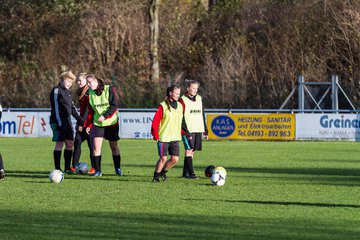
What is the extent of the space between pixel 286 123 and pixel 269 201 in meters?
21.7

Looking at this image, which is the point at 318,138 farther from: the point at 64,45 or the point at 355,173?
the point at 64,45

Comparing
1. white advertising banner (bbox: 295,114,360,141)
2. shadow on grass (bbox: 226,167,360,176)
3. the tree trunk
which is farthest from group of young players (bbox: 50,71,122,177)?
the tree trunk

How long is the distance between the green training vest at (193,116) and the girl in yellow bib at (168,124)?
37.0 inches

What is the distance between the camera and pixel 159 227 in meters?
11.8

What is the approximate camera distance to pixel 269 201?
14664 mm

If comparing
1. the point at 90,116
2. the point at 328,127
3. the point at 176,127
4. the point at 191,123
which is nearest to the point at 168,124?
the point at 176,127

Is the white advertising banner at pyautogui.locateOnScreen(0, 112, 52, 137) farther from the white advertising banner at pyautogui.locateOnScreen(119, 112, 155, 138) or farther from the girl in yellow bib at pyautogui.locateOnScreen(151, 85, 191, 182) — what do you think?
the girl in yellow bib at pyautogui.locateOnScreen(151, 85, 191, 182)

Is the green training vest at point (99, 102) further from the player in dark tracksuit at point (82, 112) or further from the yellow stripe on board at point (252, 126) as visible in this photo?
the yellow stripe on board at point (252, 126)

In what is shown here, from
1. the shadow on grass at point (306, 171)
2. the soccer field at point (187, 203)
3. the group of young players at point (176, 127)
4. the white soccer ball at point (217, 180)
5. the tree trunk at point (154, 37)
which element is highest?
the tree trunk at point (154, 37)

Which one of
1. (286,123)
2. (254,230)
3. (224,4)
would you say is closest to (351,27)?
(224,4)

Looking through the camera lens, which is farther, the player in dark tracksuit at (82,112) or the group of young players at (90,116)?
the player in dark tracksuit at (82,112)

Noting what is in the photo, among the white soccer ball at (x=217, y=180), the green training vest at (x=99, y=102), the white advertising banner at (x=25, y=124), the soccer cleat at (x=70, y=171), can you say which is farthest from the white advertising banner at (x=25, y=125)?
the white soccer ball at (x=217, y=180)

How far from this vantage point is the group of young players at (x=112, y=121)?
17.8 meters

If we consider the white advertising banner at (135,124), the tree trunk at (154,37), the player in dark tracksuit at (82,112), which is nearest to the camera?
the player in dark tracksuit at (82,112)
